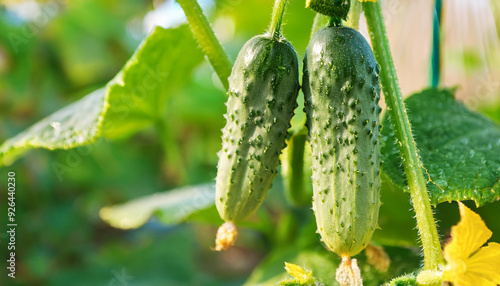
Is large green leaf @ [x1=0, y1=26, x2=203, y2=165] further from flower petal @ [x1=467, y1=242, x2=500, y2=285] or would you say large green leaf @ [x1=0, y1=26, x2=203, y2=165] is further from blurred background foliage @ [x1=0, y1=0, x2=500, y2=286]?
flower petal @ [x1=467, y1=242, x2=500, y2=285]

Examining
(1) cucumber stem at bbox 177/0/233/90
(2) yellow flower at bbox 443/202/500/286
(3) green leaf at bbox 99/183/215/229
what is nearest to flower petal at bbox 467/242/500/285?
(2) yellow flower at bbox 443/202/500/286

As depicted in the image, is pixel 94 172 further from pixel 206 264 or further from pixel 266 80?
pixel 266 80

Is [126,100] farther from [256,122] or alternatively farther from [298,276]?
[298,276]

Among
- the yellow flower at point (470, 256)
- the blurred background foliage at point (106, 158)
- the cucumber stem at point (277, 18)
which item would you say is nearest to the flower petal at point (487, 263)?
the yellow flower at point (470, 256)

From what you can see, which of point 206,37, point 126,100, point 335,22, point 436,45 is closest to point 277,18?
point 335,22

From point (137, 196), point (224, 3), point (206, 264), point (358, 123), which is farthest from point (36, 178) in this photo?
point (358, 123)

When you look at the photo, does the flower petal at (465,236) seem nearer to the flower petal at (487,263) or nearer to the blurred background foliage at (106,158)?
the flower petal at (487,263)

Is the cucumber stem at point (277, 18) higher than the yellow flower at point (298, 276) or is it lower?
higher
